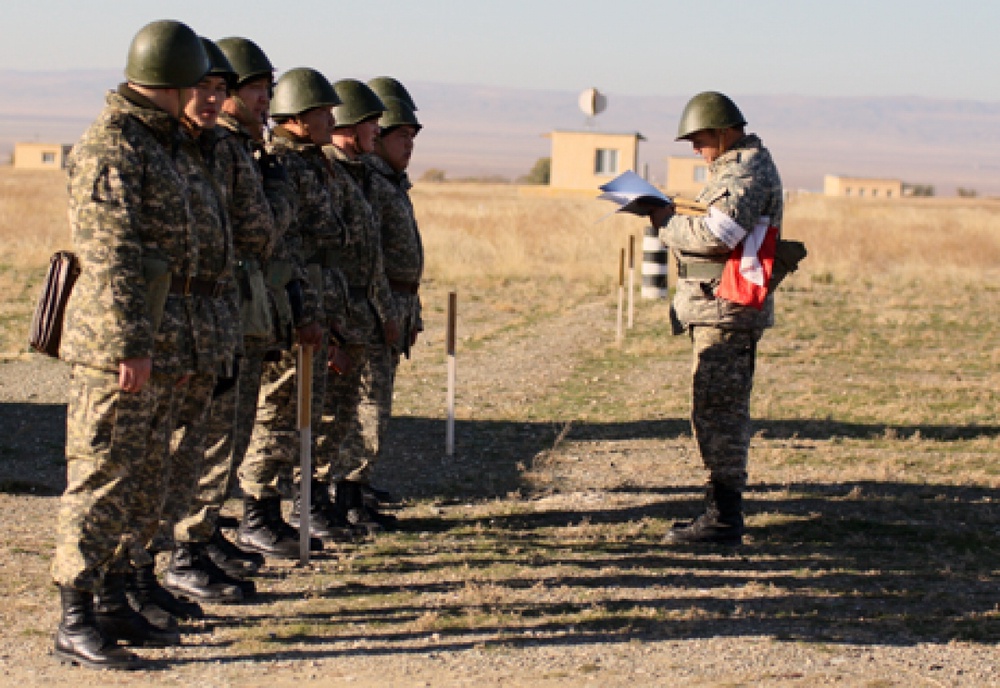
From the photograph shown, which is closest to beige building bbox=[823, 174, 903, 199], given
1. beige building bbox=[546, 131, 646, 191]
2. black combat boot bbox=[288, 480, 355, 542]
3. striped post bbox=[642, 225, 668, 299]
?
beige building bbox=[546, 131, 646, 191]

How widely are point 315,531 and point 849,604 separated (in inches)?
103

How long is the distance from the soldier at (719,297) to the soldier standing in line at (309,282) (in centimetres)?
162

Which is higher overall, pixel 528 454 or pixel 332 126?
pixel 332 126

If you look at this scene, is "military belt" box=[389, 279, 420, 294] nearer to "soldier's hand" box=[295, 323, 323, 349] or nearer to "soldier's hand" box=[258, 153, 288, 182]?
"soldier's hand" box=[295, 323, 323, 349]

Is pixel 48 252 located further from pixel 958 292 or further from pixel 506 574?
pixel 506 574

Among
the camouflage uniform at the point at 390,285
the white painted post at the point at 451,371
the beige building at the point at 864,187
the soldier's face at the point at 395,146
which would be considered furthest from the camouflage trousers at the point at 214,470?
the beige building at the point at 864,187

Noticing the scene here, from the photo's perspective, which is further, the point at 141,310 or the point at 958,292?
the point at 958,292

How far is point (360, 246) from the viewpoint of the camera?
7.09 meters

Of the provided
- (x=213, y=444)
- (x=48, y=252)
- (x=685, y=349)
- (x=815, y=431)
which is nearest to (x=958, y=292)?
(x=685, y=349)

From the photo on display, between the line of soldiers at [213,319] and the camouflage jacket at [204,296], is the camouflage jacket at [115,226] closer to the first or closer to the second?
the line of soldiers at [213,319]

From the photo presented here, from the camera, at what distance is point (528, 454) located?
991cm

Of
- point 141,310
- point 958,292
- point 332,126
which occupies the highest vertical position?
point 332,126

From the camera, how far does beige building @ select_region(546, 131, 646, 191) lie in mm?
61188

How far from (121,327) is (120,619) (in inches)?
43.8
